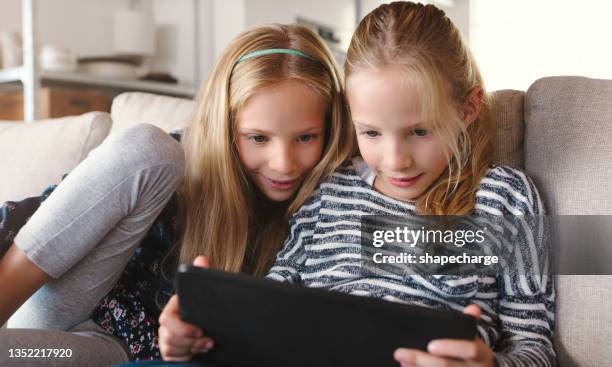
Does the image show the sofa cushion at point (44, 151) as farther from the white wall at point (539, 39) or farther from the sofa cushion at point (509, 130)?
the white wall at point (539, 39)

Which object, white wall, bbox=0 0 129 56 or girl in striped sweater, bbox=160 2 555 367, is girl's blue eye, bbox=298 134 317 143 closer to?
girl in striped sweater, bbox=160 2 555 367

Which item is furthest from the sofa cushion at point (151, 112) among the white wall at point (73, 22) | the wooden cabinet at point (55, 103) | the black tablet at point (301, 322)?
the white wall at point (73, 22)

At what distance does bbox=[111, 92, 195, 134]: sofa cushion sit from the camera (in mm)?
1496

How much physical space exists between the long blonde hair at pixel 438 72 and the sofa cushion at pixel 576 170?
0.09 m

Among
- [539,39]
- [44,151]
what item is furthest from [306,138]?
[539,39]

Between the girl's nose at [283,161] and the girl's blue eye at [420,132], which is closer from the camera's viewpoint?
the girl's blue eye at [420,132]

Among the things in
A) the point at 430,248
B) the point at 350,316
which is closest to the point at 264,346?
the point at 350,316

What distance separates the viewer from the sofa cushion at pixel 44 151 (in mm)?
1479

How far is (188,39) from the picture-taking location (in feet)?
11.2

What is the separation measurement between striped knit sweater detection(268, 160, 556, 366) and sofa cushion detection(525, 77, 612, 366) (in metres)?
0.03

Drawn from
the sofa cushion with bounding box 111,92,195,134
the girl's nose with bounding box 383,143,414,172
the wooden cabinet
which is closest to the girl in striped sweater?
the girl's nose with bounding box 383,143,414,172

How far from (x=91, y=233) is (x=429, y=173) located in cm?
51

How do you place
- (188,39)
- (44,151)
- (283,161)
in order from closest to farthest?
(283,161) < (44,151) < (188,39)

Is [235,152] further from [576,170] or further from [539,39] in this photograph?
[539,39]
